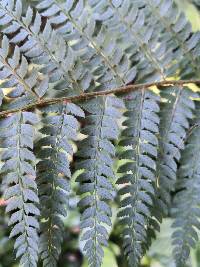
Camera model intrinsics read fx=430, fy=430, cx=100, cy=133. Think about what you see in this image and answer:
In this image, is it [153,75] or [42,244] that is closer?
[42,244]

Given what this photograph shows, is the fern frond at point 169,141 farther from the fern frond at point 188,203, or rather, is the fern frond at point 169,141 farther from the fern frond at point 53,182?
the fern frond at point 53,182

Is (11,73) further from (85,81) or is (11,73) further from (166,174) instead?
(166,174)

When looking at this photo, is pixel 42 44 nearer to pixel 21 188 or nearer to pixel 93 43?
pixel 93 43

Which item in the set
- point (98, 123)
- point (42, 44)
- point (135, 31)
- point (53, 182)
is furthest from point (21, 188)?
point (135, 31)

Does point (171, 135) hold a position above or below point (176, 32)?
below

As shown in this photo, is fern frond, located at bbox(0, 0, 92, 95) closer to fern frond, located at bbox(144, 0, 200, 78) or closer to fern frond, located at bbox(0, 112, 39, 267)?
fern frond, located at bbox(0, 112, 39, 267)

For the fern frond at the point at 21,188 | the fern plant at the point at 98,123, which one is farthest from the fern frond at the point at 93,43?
the fern frond at the point at 21,188

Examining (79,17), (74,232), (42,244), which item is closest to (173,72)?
(79,17)
